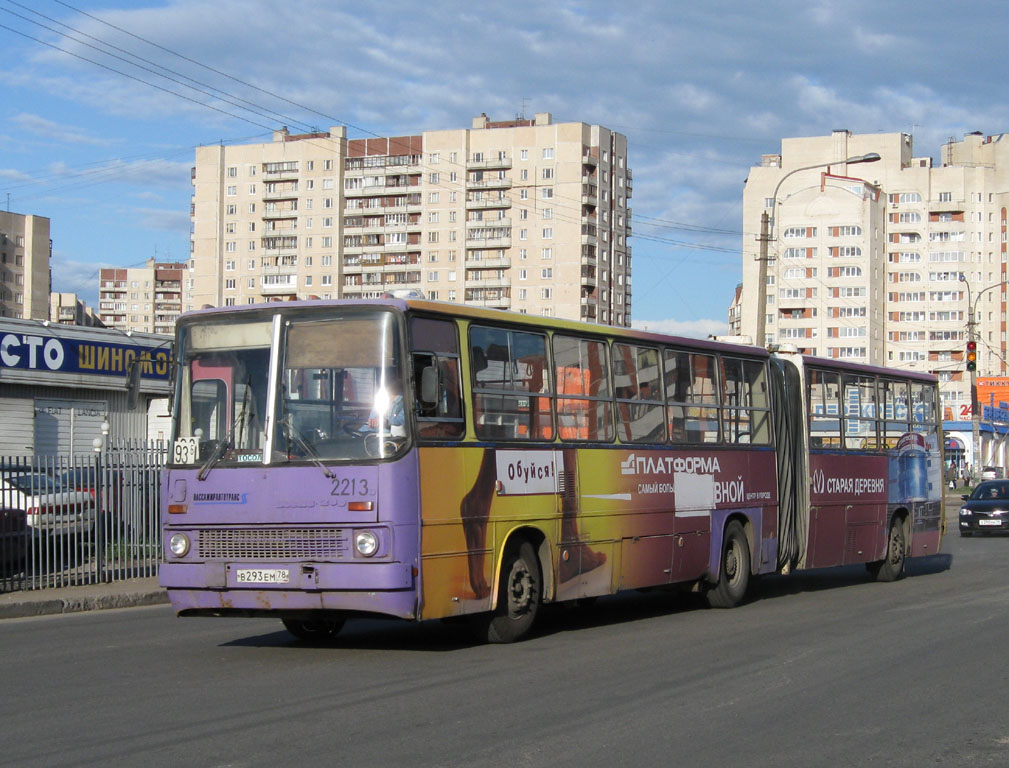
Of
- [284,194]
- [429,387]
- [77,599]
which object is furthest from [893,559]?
[284,194]

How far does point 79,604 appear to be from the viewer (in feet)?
52.5

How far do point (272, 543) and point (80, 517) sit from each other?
813cm

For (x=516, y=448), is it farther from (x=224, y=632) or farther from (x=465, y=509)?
(x=224, y=632)

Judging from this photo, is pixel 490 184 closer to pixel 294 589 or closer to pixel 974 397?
pixel 974 397

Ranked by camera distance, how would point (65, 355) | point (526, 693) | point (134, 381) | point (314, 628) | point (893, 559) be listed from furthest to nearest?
point (65, 355) < point (893, 559) < point (314, 628) < point (134, 381) < point (526, 693)

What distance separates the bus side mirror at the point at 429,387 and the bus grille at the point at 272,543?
1.29 meters

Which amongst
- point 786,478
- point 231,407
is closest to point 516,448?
point 231,407

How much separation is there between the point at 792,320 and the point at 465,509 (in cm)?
12937

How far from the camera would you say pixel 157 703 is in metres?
8.57

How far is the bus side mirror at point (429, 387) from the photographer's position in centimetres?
1055

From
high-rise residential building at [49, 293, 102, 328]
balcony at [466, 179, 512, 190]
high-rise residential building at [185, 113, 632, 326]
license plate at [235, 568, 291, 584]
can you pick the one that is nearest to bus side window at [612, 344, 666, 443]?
license plate at [235, 568, 291, 584]

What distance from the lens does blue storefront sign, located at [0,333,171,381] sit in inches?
1072

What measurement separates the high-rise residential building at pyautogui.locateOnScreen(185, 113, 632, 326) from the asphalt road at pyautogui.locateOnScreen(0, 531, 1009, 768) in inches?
3808

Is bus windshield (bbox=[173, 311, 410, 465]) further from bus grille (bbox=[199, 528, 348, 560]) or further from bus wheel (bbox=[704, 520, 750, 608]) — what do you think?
bus wheel (bbox=[704, 520, 750, 608])
